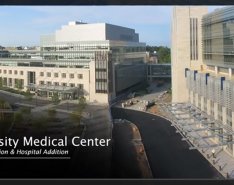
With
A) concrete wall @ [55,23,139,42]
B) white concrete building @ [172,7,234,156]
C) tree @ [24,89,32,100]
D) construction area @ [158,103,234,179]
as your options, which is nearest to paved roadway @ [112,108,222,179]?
construction area @ [158,103,234,179]

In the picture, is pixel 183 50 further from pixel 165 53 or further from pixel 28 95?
pixel 28 95

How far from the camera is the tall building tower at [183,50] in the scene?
2869 millimetres

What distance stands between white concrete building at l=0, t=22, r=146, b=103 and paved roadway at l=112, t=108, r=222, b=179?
0.30 m

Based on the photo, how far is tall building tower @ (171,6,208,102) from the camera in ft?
9.41

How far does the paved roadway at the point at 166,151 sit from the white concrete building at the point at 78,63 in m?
0.30

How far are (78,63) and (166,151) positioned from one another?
3.62 ft

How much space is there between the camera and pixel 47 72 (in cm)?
295

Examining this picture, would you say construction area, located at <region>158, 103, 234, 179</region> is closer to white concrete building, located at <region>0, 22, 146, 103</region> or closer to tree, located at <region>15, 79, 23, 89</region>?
white concrete building, located at <region>0, 22, 146, 103</region>

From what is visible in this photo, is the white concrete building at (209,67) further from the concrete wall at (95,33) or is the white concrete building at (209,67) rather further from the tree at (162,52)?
the concrete wall at (95,33)

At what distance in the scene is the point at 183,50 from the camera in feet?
9.66

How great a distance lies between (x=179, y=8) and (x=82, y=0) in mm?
759

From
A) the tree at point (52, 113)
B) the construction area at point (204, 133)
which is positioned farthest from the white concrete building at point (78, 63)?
the construction area at point (204, 133)

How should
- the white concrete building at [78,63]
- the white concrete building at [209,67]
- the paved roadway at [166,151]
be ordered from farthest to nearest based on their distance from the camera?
1. the white concrete building at [78,63]
2. the white concrete building at [209,67]
3. the paved roadway at [166,151]

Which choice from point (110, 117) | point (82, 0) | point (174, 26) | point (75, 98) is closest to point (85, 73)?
point (75, 98)
